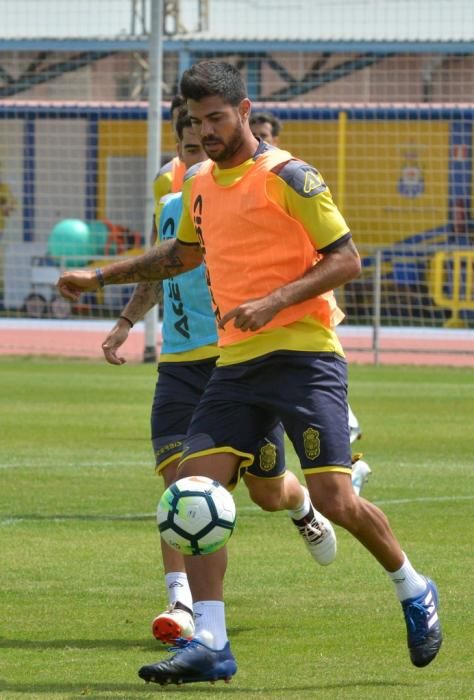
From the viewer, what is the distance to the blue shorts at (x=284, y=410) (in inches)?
243

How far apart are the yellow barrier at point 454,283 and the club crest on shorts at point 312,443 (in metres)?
20.6

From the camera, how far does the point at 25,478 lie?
1197cm

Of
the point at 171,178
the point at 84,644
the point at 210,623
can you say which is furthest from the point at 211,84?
the point at 84,644

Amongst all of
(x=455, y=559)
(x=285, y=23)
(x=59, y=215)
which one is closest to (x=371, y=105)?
(x=285, y=23)

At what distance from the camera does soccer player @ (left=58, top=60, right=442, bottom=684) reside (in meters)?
6.12

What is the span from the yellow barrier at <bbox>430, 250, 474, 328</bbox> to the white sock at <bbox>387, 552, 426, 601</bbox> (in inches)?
805

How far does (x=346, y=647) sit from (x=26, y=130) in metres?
24.2

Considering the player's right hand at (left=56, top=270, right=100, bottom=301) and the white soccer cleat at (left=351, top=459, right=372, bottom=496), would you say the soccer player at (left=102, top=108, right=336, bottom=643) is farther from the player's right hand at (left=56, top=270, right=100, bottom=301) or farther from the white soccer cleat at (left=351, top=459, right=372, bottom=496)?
the white soccer cleat at (left=351, top=459, right=372, bottom=496)

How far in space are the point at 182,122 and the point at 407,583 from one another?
8.35 feet

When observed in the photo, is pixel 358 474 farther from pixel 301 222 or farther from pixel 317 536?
pixel 301 222

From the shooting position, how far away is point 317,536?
7539mm

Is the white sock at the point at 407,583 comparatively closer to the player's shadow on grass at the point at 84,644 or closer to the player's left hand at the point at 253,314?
the player's shadow on grass at the point at 84,644

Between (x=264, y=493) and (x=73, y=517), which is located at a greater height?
(x=264, y=493)

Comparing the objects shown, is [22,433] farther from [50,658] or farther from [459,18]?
[459,18]
